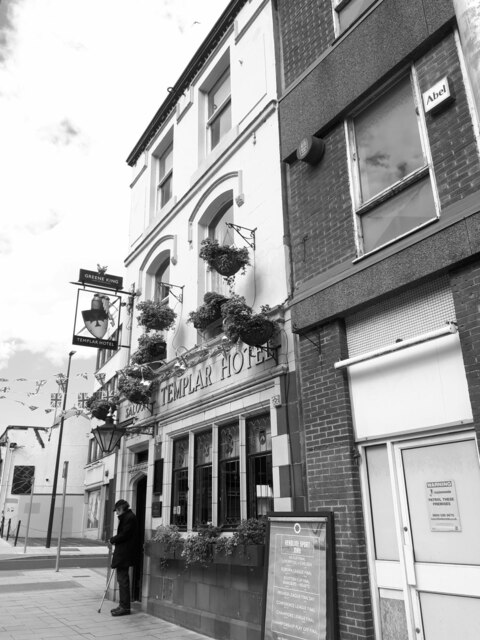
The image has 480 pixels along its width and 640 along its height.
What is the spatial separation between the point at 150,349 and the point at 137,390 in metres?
1.04

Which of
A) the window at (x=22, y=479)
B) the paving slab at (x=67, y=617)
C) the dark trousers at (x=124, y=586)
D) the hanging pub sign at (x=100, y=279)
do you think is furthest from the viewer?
the window at (x=22, y=479)

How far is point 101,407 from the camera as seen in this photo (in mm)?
12461

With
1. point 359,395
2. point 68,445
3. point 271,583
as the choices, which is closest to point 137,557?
point 271,583

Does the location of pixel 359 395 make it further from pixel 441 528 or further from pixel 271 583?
pixel 271 583

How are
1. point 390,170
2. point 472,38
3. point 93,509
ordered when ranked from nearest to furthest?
point 472,38 → point 390,170 → point 93,509

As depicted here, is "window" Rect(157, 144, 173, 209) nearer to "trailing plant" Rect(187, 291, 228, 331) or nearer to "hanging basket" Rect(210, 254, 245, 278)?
"trailing plant" Rect(187, 291, 228, 331)

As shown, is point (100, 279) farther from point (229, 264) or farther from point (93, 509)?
point (93, 509)

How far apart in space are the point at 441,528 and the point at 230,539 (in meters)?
3.30

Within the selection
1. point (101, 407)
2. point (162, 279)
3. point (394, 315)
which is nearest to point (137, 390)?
point (101, 407)

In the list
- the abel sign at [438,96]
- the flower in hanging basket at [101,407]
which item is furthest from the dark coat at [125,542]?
the abel sign at [438,96]

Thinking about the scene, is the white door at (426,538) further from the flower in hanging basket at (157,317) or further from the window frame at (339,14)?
the flower in hanging basket at (157,317)

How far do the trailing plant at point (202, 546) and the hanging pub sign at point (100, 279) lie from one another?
6694mm

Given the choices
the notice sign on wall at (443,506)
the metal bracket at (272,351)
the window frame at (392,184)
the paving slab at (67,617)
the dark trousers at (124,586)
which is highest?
the window frame at (392,184)

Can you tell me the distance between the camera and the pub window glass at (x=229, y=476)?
830 cm
